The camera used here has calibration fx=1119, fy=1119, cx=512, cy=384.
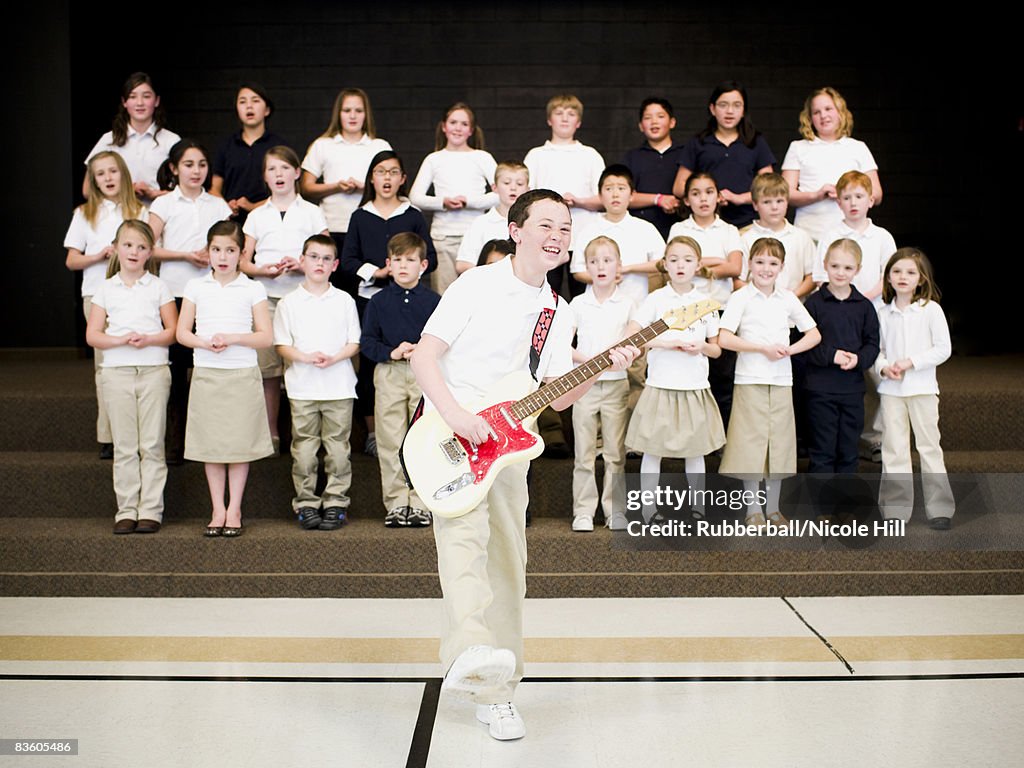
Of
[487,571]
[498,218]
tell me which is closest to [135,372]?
[498,218]

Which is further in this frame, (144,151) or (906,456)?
(144,151)

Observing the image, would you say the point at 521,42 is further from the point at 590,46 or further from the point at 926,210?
the point at 926,210

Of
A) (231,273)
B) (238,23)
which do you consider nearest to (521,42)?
(238,23)

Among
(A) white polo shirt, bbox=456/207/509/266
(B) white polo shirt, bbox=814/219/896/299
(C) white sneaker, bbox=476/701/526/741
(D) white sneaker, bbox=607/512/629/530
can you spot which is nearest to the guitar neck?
(C) white sneaker, bbox=476/701/526/741

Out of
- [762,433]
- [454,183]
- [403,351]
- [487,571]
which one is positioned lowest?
[487,571]

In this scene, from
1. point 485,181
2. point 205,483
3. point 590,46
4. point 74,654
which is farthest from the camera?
point 590,46

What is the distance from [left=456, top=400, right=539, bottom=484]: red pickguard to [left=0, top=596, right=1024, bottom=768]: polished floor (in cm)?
82

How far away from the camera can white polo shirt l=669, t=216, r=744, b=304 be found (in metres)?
5.66

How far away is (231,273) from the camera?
5180mm

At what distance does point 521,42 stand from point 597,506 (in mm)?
4961

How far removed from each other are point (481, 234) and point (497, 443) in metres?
2.70

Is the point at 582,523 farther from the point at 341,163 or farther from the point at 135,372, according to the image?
the point at 341,163

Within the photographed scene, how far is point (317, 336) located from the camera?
5.21m

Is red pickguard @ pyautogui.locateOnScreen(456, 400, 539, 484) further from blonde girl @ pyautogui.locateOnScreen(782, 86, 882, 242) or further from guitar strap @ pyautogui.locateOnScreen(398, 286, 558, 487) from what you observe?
blonde girl @ pyautogui.locateOnScreen(782, 86, 882, 242)
